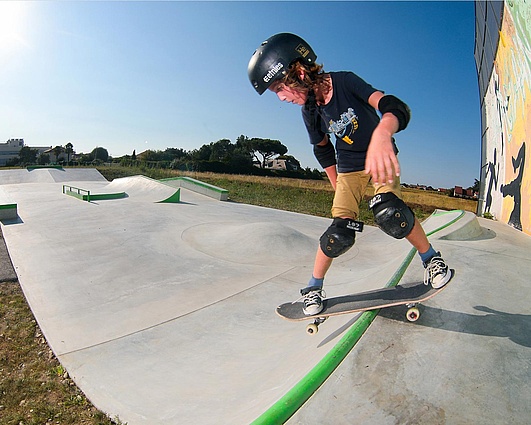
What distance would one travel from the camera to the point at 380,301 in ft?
8.83

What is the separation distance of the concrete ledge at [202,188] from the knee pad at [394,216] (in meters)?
18.3

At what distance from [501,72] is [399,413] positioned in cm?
1237

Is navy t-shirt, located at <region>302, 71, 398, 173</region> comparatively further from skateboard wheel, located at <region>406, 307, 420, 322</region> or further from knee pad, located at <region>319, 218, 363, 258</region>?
skateboard wheel, located at <region>406, 307, 420, 322</region>

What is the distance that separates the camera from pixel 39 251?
25.4ft

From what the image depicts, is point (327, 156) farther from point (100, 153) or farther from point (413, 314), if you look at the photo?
point (100, 153)

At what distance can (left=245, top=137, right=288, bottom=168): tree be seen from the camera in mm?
69688

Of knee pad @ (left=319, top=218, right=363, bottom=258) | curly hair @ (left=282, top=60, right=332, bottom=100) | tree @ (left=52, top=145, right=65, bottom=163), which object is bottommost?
knee pad @ (left=319, top=218, right=363, bottom=258)

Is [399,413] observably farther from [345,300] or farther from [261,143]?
[261,143]

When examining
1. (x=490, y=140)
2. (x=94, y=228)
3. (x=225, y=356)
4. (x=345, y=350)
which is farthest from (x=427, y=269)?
(x=490, y=140)

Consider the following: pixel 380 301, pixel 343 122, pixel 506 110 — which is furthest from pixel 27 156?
pixel 380 301

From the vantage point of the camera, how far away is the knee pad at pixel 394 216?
7.54ft

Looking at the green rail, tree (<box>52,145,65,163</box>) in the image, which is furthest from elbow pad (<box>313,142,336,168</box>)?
tree (<box>52,145,65,163</box>)

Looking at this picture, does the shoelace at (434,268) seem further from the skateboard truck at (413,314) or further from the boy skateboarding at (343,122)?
the skateboard truck at (413,314)

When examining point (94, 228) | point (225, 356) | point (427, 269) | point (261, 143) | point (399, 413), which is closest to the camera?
point (399, 413)
